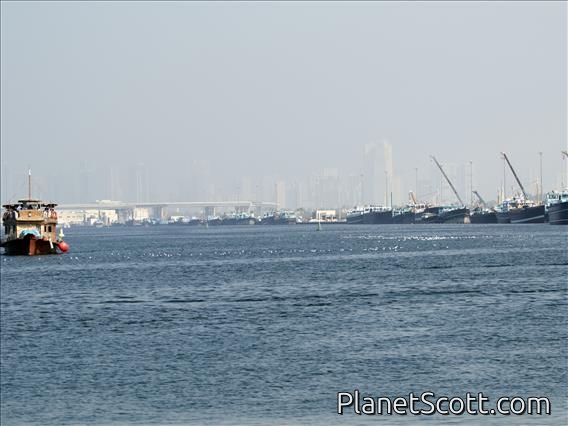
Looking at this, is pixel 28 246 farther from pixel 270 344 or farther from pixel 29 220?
pixel 270 344

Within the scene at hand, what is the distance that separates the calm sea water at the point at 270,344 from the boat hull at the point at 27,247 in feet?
122

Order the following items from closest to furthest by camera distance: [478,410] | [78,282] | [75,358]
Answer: [478,410] < [75,358] < [78,282]

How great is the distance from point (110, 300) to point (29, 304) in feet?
13.9

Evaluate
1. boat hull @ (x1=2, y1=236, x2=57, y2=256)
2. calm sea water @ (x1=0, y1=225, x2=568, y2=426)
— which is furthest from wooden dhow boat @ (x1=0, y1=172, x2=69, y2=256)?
calm sea water @ (x1=0, y1=225, x2=568, y2=426)

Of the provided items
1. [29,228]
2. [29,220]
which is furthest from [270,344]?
[29,228]

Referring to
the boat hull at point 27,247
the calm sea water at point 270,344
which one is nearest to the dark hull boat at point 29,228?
the boat hull at point 27,247

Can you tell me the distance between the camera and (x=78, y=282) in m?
77.6

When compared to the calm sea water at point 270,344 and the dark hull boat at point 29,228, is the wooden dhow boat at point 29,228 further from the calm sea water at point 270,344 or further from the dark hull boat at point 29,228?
the calm sea water at point 270,344

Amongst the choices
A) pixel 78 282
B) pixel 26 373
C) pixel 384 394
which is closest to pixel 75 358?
pixel 26 373

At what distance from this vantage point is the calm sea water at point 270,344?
3114cm

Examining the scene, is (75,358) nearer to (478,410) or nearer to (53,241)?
(478,410)

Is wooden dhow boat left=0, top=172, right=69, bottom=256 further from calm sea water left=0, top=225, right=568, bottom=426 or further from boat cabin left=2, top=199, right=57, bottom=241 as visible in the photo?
calm sea water left=0, top=225, right=568, bottom=426

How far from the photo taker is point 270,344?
42000 millimetres

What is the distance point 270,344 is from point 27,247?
79.0 metres
